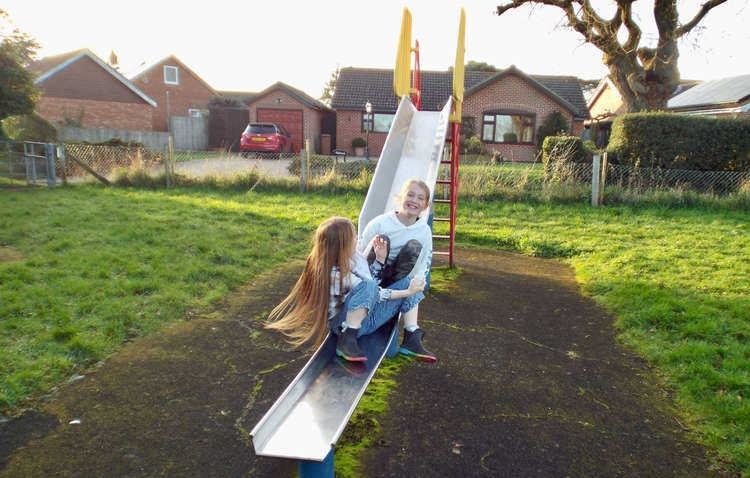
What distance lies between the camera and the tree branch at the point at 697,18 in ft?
54.5

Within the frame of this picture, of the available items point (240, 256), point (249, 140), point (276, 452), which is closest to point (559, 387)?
point (276, 452)

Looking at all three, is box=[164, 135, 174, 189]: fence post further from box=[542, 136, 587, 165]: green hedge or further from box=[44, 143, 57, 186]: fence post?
box=[542, 136, 587, 165]: green hedge

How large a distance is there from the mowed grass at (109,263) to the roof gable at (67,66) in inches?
843

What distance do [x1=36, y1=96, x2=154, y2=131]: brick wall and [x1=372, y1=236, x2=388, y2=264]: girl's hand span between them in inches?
1202

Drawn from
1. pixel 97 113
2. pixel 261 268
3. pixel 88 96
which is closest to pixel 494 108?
pixel 261 268

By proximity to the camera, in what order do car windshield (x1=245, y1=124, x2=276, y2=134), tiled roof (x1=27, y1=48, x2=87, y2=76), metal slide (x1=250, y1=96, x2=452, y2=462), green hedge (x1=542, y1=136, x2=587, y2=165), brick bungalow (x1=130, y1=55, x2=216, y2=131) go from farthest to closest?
brick bungalow (x1=130, y1=55, x2=216, y2=131) < tiled roof (x1=27, y1=48, x2=87, y2=76) < car windshield (x1=245, y1=124, x2=276, y2=134) < green hedge (x1=542, y1=136, x2=587, y2=165) < metal slide (x1=250, y1=96, x2=452, y2=462)

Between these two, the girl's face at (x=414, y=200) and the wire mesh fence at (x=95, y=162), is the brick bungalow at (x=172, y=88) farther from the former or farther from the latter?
the girl's face at (x=414, y=200)

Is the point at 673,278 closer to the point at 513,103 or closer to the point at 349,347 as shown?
the point at 349,347

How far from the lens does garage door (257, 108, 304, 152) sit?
29031mm

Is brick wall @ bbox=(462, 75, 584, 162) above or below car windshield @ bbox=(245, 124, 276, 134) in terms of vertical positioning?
above

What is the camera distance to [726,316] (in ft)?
15.6

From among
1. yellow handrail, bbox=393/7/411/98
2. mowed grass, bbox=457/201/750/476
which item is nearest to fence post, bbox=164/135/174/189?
mowed grass, bbox=457/201/750/476

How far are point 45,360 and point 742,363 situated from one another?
5.22 meters

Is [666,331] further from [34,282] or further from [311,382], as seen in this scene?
[34,282]
